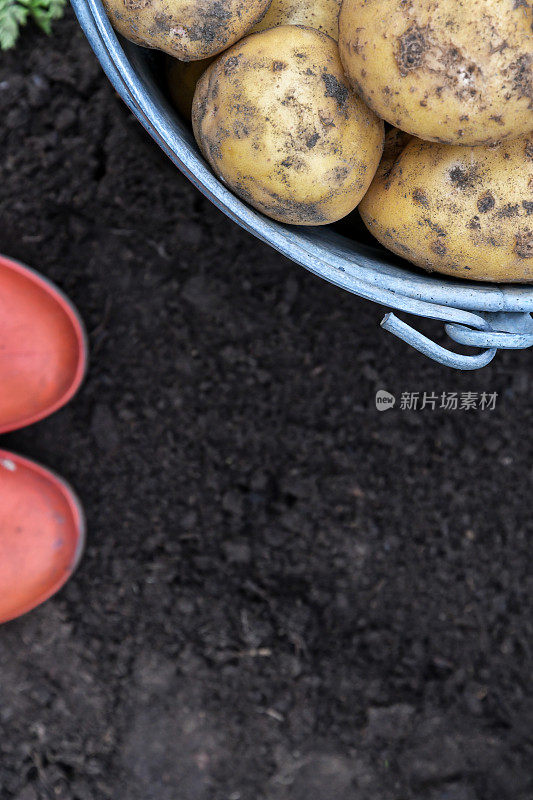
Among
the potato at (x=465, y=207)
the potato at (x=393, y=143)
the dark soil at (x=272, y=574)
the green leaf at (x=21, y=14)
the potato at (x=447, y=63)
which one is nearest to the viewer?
the potato at (x=447, y=63)

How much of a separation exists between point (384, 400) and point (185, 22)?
3.18 feet

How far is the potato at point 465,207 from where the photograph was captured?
2.88 ft

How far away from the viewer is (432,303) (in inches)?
35.0

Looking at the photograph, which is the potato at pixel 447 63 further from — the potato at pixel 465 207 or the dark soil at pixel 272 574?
the dark soil at pixel 272 574

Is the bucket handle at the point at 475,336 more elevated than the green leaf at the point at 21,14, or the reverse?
the green leaf at the point at 21,14

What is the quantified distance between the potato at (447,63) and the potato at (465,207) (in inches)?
2.4

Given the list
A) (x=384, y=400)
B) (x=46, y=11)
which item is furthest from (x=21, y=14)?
(x=384, y=400)

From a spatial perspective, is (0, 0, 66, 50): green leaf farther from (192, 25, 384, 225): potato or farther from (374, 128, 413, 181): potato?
(374, 128, 413, 181): potato

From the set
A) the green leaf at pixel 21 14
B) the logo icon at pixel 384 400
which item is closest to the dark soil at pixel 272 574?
the logo icon at pixel 384 400

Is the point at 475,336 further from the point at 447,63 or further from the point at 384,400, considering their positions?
the point at 384,400

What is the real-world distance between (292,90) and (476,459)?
3.43 ft

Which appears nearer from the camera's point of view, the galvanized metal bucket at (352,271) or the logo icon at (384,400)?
the galvanized metal bucket at (352,271)

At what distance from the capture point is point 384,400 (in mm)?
1577

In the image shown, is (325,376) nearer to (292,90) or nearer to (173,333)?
(173,333)
